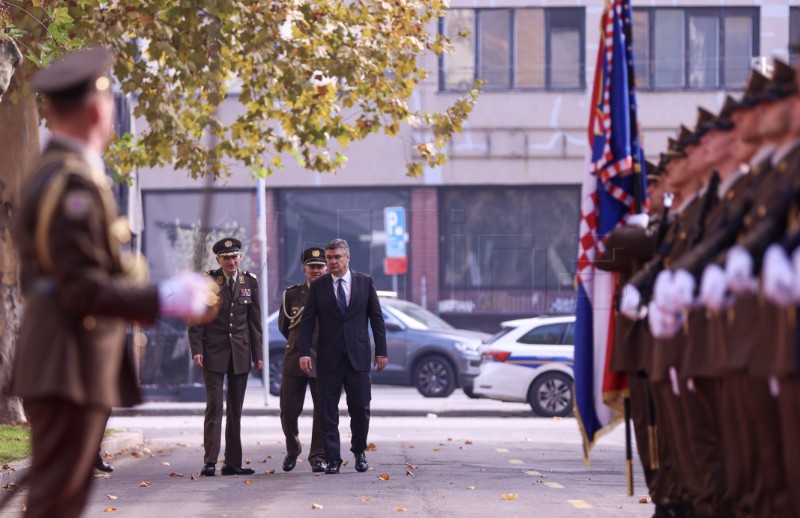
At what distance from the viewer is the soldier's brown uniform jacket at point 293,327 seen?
15.5 meters

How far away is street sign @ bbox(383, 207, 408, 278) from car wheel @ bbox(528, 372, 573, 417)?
1290 cm

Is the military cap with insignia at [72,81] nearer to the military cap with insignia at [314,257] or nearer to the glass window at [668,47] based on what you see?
the military cap with insignia at [314,257]

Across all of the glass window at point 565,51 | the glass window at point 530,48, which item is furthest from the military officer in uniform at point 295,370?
the glass window at point 565,51

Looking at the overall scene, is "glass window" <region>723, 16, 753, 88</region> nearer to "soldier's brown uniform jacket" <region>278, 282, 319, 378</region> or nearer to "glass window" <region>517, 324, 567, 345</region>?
"glass window" <region>517, 324, 567, 345</region>

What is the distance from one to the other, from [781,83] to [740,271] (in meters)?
0.98

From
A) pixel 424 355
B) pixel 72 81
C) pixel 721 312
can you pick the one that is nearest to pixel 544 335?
pixel 424 355

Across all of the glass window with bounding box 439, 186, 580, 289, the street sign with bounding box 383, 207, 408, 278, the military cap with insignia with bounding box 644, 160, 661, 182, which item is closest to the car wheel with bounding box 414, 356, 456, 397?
the street sign with bounding box 383, 207, 408, 278

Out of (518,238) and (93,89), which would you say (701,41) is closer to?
(518,238)

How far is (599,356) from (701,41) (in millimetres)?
29678

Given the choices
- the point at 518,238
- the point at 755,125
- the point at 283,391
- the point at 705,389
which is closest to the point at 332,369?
the point at 283,391

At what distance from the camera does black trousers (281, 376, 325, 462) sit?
1516 centimetres

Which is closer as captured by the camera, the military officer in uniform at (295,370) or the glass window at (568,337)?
the military officer in uniform at (295,370)

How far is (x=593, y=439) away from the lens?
33.8 feet

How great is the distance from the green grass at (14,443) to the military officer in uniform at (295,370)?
8.24 ft
